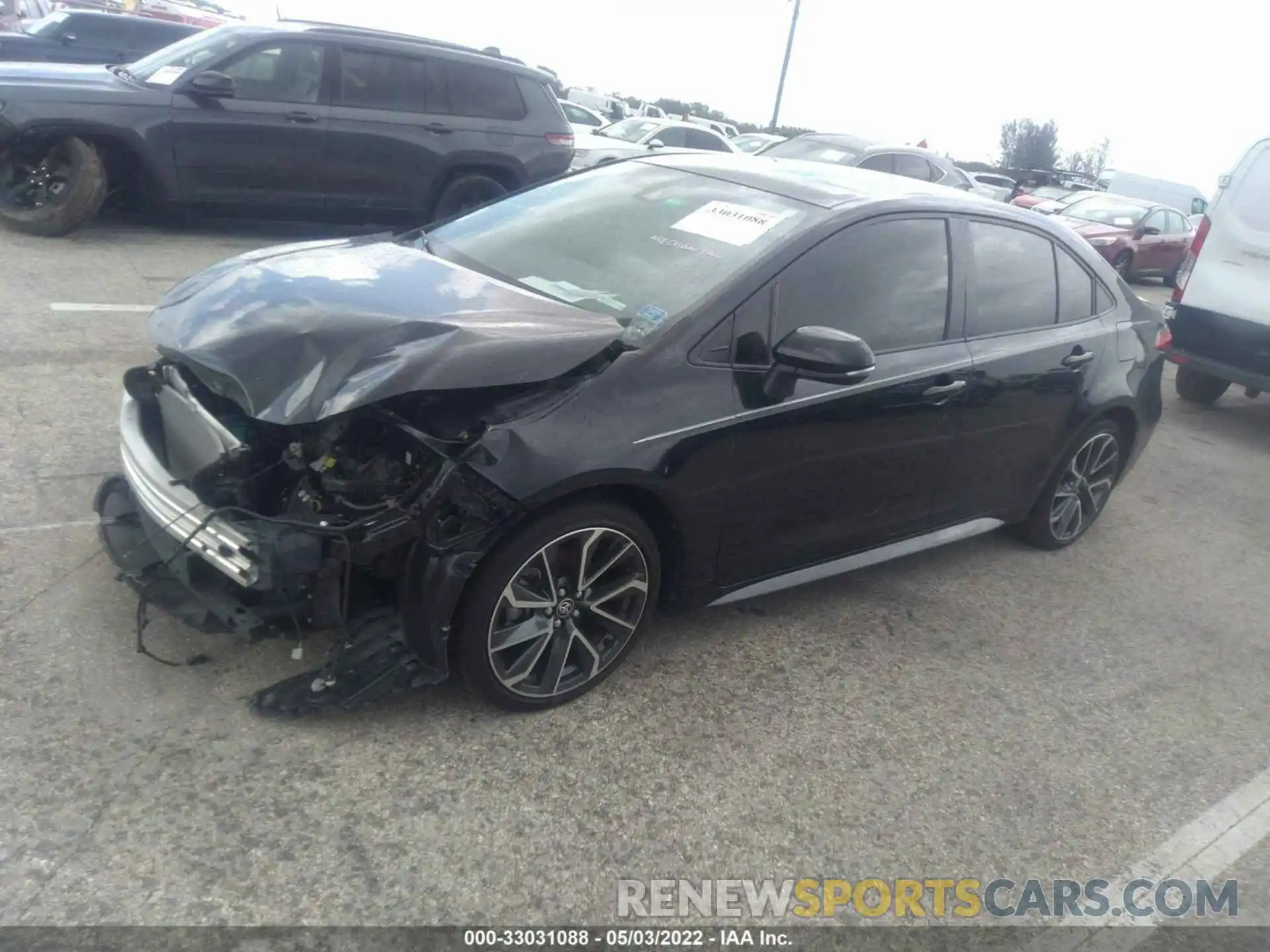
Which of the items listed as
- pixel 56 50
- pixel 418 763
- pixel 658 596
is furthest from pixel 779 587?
pixel 56 50

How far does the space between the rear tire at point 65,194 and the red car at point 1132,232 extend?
13.8m

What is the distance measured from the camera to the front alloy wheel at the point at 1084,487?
16.3ft

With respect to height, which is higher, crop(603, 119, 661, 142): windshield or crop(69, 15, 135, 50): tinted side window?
crop(69, 15, 135, 50): tinted side window

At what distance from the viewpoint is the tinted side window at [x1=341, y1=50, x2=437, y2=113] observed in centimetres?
902

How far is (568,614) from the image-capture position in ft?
10.3

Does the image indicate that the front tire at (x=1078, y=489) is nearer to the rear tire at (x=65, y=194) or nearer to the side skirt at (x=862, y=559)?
the side skirt at (x=862, y=559)

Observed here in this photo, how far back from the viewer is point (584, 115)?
20.9 metres

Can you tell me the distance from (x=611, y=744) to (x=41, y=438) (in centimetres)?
306

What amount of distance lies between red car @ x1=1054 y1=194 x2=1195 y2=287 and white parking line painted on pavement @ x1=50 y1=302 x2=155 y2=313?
14019mm

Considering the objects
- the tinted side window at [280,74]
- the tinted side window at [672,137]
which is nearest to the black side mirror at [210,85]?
the tinted side window at [280,74]

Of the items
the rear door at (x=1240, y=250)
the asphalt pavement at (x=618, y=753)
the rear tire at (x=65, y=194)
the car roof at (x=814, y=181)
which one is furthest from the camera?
the rear tire at (x=65, y=194)

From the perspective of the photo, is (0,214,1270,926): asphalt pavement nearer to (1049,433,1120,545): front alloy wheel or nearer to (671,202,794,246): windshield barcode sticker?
(1049,433,1120,545): front alloy wheel

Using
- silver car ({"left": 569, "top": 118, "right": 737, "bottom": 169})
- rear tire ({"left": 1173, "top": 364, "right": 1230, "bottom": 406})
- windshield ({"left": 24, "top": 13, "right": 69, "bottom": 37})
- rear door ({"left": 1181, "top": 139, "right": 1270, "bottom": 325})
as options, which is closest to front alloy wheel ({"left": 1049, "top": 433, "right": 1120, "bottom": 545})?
rear door ({"left": 1181, "top": 139, "right": 1270, "bottom": 325})

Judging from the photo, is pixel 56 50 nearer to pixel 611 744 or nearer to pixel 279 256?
pixel 279 256
